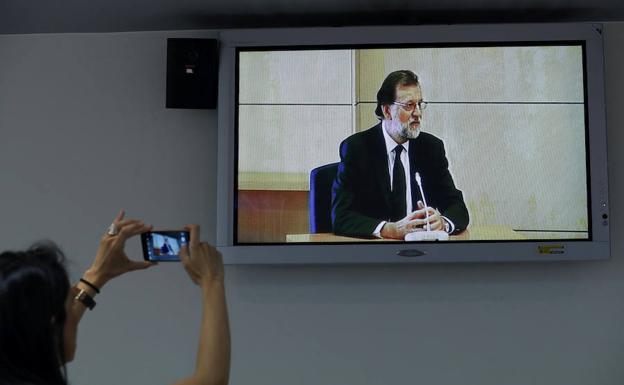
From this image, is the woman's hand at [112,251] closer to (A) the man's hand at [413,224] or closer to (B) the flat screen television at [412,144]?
(B) the flat screen television at [412,144]

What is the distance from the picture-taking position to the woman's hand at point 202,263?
1.40 meters

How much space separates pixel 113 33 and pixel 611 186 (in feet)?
8.73

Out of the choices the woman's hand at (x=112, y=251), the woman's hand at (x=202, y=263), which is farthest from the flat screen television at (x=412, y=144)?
the woman's hand at (x=202, y=263)

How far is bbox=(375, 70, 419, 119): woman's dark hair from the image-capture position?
3223 millimetres

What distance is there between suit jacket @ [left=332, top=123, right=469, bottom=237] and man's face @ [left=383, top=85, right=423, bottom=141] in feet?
0.15

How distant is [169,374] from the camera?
10.9 ft

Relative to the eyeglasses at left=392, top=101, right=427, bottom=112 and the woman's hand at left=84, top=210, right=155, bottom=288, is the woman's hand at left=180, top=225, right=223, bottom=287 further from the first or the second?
the eyeglasses at left=392, top=101, right=427, bottom=112

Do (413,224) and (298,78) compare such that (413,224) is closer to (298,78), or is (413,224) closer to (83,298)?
(298,78)

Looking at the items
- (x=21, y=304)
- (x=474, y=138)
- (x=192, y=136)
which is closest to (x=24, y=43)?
(x=192, y=136)

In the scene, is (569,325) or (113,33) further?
(113,33)

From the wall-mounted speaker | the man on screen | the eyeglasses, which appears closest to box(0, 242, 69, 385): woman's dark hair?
the man on screen

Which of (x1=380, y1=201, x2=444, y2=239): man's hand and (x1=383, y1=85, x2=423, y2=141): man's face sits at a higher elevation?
(x1=383, y1=85, x2=423, y2=141): man's face

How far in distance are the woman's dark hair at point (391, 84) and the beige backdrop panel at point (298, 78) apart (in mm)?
145

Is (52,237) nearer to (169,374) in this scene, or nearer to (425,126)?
(169,374)
